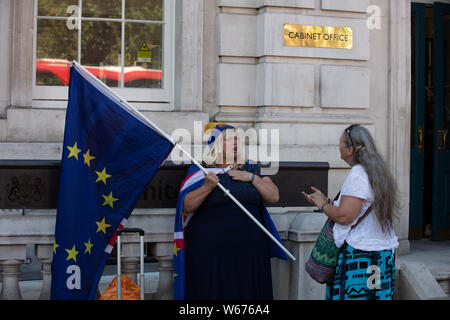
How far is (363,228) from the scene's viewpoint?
4324 mm

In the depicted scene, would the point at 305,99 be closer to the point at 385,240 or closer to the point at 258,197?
the point at 258,197

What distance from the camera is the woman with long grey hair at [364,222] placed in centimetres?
426

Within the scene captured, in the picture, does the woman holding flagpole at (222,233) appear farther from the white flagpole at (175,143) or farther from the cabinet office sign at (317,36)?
the cabinet office sign at (317,36)

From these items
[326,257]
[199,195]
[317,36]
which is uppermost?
[317,36]

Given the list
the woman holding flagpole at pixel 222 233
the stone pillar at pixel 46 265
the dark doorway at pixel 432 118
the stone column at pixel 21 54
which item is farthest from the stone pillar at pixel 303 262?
the dark doorway at pixel 432 118

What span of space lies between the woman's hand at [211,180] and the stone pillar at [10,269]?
1.50 metres

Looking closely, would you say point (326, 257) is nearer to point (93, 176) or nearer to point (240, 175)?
point (240, 175)

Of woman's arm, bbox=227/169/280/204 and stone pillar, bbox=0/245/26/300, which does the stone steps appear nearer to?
woman's arm, bbox=227/169/280/204

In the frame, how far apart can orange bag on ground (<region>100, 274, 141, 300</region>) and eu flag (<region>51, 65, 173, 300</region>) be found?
0.32 ft

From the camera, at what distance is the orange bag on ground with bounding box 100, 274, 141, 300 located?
183 inches

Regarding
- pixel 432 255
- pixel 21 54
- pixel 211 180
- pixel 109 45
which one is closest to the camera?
pixel 211 180

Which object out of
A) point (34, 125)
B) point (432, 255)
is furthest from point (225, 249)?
point (432, 255)

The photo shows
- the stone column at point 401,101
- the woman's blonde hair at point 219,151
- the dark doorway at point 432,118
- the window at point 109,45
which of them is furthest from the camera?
the dark doorway at point 432,118

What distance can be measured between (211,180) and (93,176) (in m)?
0.81
